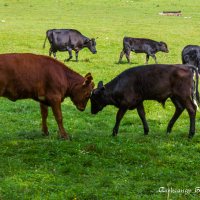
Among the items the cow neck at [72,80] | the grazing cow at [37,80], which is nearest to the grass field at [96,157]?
the grazing cow at [37,80]

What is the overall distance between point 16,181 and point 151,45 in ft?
67.9

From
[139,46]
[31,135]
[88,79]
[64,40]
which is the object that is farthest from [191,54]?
[64,40]

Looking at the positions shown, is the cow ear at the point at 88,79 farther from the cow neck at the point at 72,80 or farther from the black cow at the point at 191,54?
the black cow at the point at 191,54

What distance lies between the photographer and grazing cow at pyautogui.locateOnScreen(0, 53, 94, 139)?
38.7 feet

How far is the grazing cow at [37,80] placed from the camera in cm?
1180

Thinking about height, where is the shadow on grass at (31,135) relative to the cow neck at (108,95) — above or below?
below

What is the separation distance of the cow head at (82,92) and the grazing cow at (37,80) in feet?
0.52

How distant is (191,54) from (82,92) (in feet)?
26.9

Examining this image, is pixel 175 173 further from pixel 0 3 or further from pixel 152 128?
pixel 0 3

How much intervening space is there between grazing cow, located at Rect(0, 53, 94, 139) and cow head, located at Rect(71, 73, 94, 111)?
0.16 meters

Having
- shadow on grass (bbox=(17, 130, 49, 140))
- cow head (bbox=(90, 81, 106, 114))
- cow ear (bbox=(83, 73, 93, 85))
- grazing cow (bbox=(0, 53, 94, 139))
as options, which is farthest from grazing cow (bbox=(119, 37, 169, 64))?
grazing cow (bbox=(0, 53, 94, 139))

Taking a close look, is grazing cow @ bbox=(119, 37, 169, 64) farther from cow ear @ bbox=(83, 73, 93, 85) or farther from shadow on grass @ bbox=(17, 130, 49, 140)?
shadow on grass @ bbox=(17, 130, 49, 140)

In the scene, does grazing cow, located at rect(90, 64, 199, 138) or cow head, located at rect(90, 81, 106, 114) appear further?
cow head, located at rect(90, 81, 106, 114)

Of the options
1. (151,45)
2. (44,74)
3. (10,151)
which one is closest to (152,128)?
(44,74)
